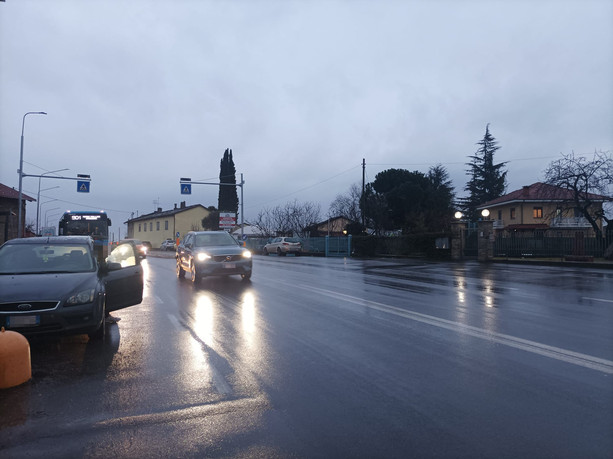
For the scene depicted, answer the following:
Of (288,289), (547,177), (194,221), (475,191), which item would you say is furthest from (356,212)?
(288,289)

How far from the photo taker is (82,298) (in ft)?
20.0

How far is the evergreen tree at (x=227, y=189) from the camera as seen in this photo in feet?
242

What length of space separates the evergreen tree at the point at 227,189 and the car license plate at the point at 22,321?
6851 cm

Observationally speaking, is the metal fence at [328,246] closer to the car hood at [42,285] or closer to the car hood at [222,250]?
the car hood at [222,250]

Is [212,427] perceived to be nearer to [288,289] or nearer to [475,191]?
[288,289]

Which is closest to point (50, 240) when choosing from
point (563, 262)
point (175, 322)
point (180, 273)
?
point (175, 322)

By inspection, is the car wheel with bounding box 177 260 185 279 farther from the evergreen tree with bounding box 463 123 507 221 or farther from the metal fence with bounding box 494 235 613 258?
the evergreen tree with bounding box 463 123 507 221

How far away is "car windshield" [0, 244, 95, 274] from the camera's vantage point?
6.89m

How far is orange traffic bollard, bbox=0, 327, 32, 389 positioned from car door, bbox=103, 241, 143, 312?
246 centimetres

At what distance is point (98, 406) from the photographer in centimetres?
416

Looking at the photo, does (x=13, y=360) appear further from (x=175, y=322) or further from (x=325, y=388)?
(x=175, y=322)

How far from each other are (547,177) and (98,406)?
30166 mm

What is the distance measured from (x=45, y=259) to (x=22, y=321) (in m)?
1.89

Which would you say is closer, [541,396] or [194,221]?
[541,396]
